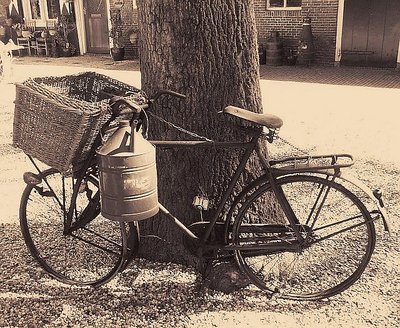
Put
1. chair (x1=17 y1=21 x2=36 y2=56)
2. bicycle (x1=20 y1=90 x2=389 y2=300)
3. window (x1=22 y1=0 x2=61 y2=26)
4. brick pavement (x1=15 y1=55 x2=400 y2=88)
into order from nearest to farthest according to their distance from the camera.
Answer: bicycle (x1=20 y1=90 x2=389 y2=300), brick pavement (x1=15 y1=55 x2=400 y2=88), window (x1=22 y1=0 x2=61 y2=26), chair (x1=17 y1=21 x2=36 y2=56)

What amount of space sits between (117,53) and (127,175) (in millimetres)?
13505

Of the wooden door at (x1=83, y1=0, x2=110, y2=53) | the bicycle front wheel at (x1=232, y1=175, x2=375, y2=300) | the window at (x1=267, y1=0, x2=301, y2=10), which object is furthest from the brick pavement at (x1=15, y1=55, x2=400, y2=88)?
the bicycle front wheel at (x1=232, y1=175, x2=375, y2=300)

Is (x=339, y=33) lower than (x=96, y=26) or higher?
lower

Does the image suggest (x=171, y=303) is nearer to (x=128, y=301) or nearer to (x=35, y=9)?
(x=128, y=301)

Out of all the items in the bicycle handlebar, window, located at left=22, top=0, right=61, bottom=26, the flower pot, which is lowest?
the flower pot

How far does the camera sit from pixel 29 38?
58.7 ft

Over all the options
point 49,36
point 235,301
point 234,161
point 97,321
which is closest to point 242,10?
point 234,161

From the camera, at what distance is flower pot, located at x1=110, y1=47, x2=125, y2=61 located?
15.4m

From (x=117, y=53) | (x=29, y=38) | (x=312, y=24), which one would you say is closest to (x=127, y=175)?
(x=312, y=24)

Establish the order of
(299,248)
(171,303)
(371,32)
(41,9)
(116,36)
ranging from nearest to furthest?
(299,248) → (171,303) → (371,32) → (116,36) → (41,9)

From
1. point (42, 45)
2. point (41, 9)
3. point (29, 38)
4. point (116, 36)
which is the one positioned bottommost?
point (42, 45)

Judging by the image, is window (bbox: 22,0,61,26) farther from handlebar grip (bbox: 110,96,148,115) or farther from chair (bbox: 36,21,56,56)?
handlebar grip (bbox: 110,96,148,115)

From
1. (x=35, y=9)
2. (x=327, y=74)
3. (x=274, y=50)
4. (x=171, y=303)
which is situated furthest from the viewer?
(x=35, y=9)

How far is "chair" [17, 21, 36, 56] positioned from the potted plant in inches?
143
